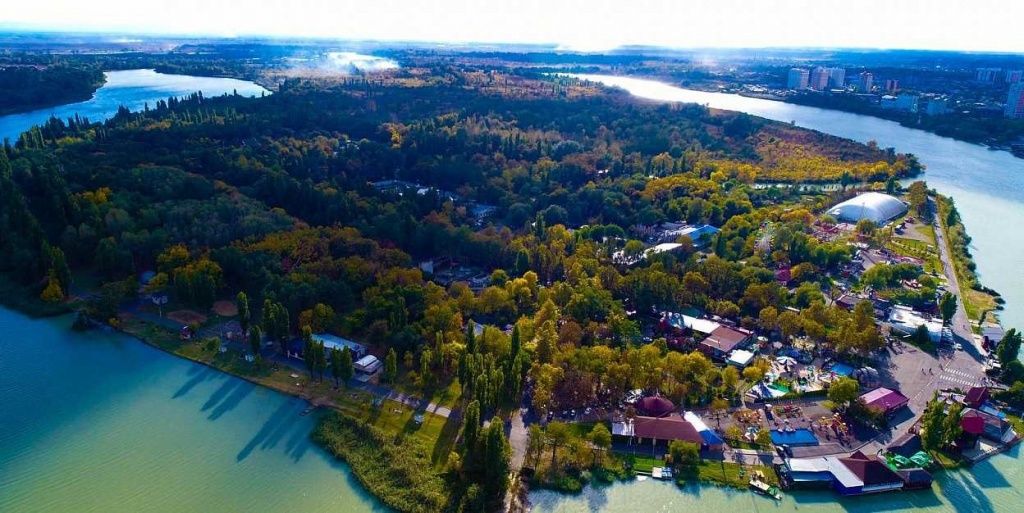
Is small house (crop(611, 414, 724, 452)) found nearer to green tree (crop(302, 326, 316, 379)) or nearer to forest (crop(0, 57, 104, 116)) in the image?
green tree (crop(302, 326, 316, 379))

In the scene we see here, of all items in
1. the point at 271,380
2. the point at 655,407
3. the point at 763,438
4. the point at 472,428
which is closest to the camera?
the point at 472,428

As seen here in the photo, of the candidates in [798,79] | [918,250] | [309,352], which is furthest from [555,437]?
[798,79]

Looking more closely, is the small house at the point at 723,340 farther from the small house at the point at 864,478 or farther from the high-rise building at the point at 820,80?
the high-rise building at the point at 820,80

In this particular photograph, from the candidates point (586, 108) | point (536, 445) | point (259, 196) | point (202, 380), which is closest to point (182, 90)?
point (586, 108)

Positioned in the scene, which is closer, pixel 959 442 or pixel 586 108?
pixel 959 442

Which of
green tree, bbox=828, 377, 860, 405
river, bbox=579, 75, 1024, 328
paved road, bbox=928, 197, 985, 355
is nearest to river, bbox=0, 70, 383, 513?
green tree, bbox=828, 377, 860, 405

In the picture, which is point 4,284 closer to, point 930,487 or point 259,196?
point 259,196

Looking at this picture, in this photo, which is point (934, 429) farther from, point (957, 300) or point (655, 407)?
point (957, 300)

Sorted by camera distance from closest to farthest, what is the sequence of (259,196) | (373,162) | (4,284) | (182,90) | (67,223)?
(4,284)
(67,223)
(259,196)
(373,162)
(182,90)
